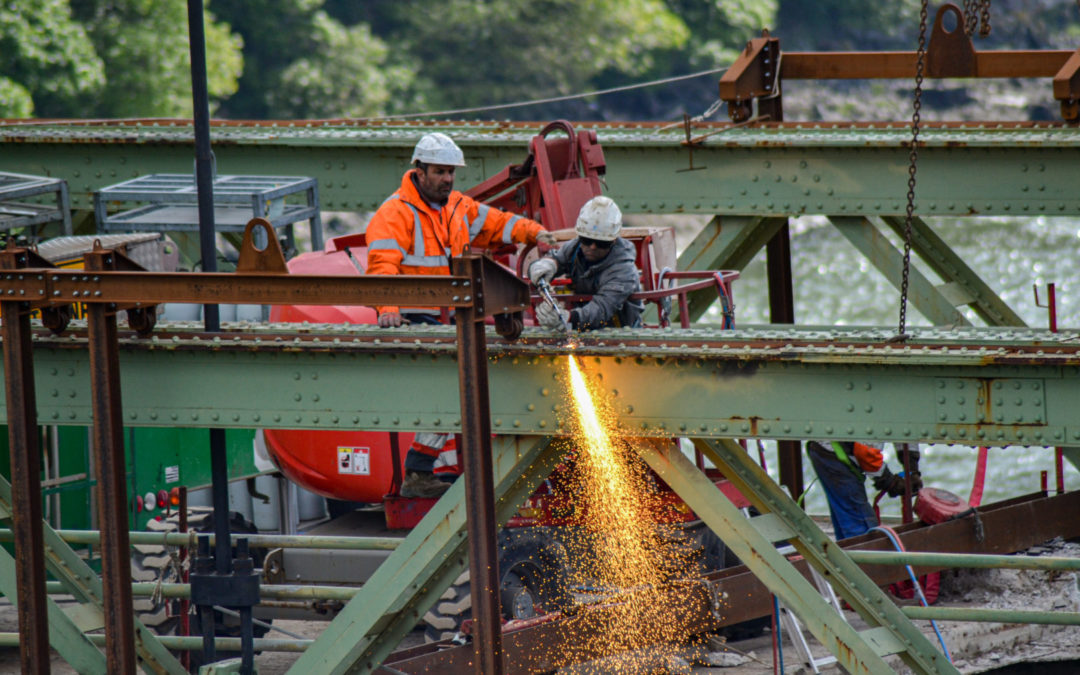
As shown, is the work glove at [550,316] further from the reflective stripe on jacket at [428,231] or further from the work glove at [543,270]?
the reflective stripe on jacket at [428,231]

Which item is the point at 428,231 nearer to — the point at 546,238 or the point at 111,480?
the point at 546,238

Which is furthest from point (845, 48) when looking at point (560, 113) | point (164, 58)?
point (164, 58)

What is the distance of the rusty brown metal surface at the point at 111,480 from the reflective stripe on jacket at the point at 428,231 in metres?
2.19

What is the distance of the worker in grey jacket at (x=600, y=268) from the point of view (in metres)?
8.21

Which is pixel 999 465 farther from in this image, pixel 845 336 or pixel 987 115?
pixel 987 115

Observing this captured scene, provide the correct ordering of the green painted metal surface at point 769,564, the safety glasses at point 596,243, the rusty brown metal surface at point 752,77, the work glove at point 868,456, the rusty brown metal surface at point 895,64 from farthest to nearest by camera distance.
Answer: the rusty brown metal surface at point 895,64 < the rusty brown metal surface at point 752,77 < the work glove at point 868,456 < the safety glasses at point 596,243 < the green painted metal surface at point 769,564

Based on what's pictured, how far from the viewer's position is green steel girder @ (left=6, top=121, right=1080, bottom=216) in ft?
35.3

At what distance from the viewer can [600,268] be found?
8.48 meters

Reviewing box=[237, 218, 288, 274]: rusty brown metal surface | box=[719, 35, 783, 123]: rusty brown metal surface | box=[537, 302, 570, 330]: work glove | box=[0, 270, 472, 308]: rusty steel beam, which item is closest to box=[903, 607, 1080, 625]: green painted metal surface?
box=[537, 302, 570, 330]: work glove

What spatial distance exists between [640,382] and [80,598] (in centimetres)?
320

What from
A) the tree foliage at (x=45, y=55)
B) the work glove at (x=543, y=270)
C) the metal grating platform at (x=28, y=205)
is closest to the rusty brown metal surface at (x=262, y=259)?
the work glove at (x=543, y=270)

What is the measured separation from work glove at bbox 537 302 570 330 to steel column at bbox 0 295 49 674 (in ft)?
7.92

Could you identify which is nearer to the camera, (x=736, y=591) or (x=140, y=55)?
(x=736, y=591)

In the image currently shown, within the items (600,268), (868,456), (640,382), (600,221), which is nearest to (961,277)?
(868,456)
